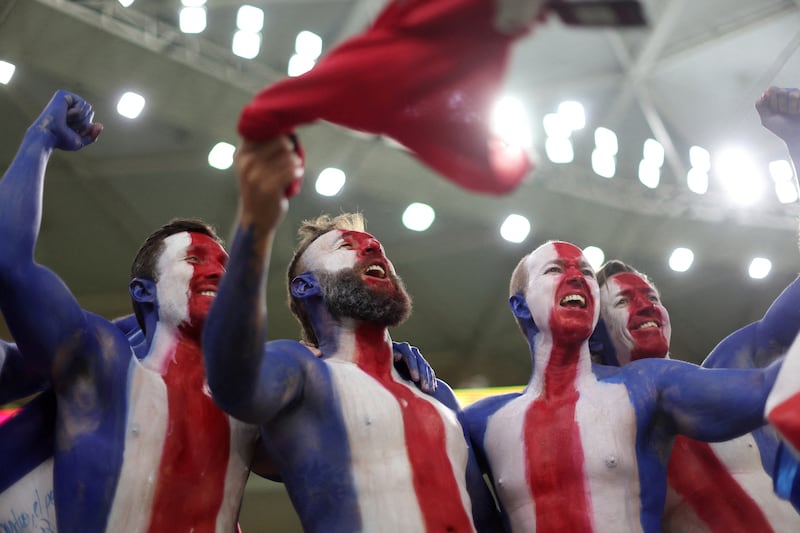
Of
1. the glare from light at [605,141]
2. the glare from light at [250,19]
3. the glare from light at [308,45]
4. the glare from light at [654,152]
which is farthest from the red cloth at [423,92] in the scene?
the glare from light at [654,152]

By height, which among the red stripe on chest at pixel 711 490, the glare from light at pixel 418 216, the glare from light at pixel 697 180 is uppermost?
the glare from light at pixel 697 180

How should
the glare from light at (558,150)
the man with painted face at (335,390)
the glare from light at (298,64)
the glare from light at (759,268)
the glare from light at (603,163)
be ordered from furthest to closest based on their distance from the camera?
the glare from light at (759,268) → the glare from light at (603,163) → the glare from light at (558,150) → the glare from light at (298,64) → the man with painted face at (335,390)

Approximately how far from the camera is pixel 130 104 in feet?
18.8

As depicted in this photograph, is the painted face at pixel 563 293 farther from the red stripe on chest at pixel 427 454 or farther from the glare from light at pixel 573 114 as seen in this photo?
the glare from light at pixel 573 114

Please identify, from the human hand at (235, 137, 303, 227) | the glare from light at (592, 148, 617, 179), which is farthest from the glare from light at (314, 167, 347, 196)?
the human hand at (235, 137, 303, 227)

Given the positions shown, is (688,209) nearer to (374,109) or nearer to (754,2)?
(754,2)

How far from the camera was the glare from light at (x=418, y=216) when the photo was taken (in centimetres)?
683

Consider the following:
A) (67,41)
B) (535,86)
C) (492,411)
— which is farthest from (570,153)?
(492,411)

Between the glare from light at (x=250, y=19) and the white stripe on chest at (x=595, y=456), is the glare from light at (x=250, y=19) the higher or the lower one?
the higher one

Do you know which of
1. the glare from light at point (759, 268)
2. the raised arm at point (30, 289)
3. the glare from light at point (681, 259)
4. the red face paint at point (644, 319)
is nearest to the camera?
the raised arm at point (30, 289)

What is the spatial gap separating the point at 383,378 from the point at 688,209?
5026mm

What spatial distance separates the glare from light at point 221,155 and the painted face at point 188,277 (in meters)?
3.64

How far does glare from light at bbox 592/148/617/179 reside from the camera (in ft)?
22.7

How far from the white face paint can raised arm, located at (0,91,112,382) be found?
0.21 meters
